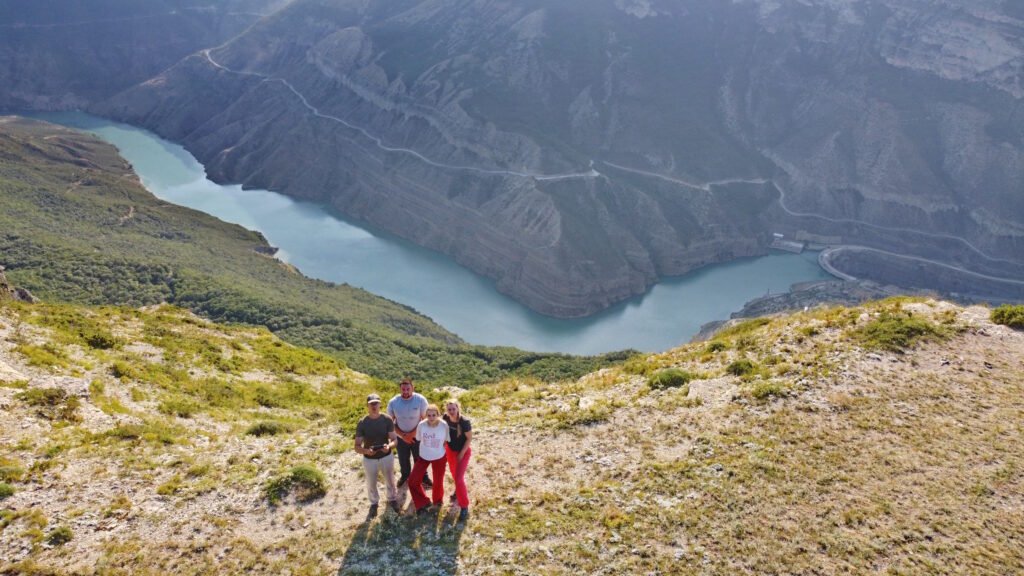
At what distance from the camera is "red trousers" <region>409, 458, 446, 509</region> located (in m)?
9.73

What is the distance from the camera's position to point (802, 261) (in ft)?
241

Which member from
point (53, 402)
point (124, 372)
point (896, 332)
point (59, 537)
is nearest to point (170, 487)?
point (59, 537)

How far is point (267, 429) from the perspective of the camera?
14289 millimetres

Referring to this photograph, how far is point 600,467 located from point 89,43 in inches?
6033

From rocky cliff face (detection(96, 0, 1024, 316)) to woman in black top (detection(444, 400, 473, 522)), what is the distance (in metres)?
51.0

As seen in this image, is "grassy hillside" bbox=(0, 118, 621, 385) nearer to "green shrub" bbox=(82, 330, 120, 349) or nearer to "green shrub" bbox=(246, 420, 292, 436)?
"green shrub" bbox=(82, 330, 120, 349)

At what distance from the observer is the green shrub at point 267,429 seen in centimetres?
1415

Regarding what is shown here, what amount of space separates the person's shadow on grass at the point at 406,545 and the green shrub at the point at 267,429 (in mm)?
5361

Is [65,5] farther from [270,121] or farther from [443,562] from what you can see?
[443,562]

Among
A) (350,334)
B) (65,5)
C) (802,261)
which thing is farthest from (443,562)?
(65,5)

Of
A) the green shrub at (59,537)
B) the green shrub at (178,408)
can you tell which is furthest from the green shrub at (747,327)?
the green shrub at (59,537)

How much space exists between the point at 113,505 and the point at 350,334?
29038 mm

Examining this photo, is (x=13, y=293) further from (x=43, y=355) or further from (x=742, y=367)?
(x=742, y=367)

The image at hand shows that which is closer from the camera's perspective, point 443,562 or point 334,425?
point 443,562
